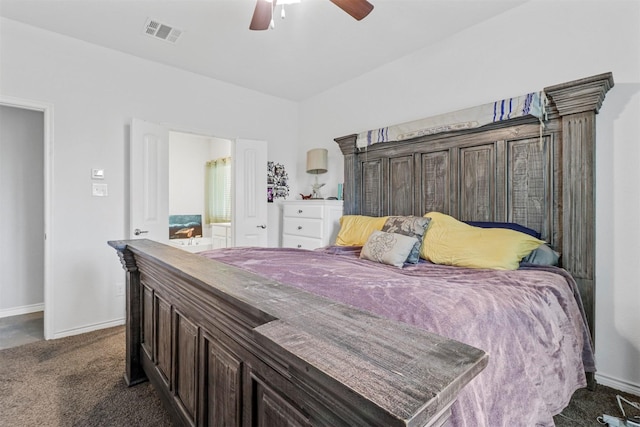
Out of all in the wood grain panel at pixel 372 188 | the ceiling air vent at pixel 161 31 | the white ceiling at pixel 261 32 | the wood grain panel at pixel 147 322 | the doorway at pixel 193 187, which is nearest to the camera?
the wood grain panel at pixel 147 322

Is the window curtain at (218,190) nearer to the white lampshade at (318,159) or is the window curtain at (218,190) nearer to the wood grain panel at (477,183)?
the white lampshade at (318,159)

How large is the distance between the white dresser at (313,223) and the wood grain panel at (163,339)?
1883 millimetres

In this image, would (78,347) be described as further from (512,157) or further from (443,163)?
(512,157)

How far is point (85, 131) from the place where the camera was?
286 centimetres

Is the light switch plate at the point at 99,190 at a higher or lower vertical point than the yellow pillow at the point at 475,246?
higher

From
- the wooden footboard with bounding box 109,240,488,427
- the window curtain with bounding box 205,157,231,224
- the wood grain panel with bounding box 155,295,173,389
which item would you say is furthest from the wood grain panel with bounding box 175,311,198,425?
the window curtain with bounding box 205,157,231,224

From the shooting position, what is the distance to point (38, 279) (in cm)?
350

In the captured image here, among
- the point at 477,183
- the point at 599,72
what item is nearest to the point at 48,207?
the point at 477,183

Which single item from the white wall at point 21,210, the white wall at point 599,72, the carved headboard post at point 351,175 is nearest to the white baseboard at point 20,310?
the white wall at point 21,210

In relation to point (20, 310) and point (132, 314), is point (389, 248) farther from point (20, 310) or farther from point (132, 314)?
point (20, 310)

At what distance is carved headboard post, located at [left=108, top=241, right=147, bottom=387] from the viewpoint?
6.25 feet

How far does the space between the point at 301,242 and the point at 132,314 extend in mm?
1915

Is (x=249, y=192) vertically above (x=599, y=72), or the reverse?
(x=599, y=72)

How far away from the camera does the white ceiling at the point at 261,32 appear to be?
2336 mm
